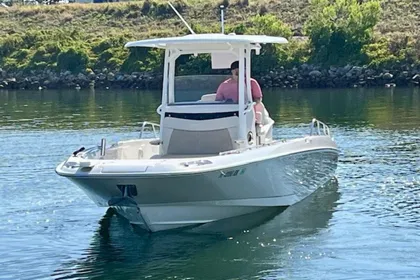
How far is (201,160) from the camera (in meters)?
13.3

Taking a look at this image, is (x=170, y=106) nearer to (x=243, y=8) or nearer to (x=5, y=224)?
(x=5, y=224)

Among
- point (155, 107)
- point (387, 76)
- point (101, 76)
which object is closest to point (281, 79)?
point (387, 76)

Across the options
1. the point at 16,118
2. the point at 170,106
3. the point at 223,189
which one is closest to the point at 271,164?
the point at 223,189

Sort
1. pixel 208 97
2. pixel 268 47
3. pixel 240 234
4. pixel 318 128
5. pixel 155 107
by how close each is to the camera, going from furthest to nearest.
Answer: pixel 268 47
pixel 155 107
pixel 318 128
pixel 208 97
pixel 240 234

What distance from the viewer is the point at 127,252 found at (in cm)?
1341

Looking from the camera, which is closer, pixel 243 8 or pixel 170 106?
pixel 170 106

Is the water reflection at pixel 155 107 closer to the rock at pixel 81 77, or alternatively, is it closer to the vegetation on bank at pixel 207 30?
the rock at pixel 81 77

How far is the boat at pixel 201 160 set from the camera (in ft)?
43.2

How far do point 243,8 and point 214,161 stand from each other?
208 ft

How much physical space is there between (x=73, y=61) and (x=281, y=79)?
53.6 feet

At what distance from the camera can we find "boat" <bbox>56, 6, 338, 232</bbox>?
13.2m

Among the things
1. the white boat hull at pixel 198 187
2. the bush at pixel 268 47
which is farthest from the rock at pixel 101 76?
the white boat hull at pixel 198 187

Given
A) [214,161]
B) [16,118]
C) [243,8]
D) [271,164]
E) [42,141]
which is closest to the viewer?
[214,161]

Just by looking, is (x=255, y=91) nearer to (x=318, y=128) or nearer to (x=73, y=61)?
(x=318, y=128)
